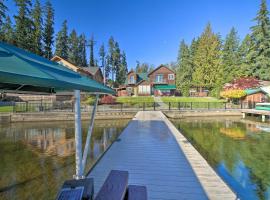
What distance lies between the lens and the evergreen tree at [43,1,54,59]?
40.1 meters

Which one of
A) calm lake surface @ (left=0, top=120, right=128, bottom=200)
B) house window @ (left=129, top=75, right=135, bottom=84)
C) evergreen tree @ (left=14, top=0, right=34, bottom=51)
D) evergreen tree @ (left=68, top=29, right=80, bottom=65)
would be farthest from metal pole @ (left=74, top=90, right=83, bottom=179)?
evergreen tree @ (left=68, top=29, right=80, bottom=65)

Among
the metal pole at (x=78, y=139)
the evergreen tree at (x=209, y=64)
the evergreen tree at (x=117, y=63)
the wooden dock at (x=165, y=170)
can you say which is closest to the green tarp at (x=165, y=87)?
the evergreen tree at (x=209, y=64)

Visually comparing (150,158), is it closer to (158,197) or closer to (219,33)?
(158,197)

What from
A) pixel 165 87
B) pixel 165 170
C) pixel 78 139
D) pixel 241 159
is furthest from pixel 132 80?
pixel 78 139

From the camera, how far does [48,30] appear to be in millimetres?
40719

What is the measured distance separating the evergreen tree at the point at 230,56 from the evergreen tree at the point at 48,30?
1386 inches

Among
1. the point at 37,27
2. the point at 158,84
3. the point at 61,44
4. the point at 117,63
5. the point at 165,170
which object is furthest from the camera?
the point at 117,63

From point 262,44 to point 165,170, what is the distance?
3362cm

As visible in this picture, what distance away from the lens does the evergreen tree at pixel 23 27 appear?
103 ft

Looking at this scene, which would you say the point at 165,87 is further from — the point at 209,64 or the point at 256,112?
the point at 256,112

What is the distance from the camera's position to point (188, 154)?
5848mm

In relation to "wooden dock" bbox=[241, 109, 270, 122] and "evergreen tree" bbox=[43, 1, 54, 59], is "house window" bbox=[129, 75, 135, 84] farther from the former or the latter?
"wooden dock" bbox=[241, 109, 270, 122]

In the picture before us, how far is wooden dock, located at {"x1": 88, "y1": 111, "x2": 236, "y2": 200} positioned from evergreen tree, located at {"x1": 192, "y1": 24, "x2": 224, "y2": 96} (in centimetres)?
3198

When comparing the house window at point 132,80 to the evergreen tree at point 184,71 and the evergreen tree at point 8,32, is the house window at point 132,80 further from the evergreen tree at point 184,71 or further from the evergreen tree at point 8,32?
the evergreen tree at point 8,32
